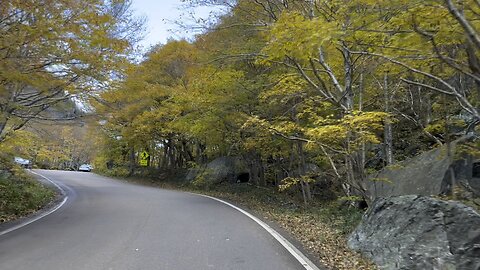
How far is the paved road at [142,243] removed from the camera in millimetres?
6512

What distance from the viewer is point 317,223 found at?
464 inches

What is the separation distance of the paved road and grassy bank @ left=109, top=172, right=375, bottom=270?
83 cm

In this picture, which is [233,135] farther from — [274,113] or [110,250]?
[110,250]

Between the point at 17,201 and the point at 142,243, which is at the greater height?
the point at 17,201

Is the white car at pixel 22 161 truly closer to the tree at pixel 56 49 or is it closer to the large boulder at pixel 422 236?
the tree at pixel 56 49

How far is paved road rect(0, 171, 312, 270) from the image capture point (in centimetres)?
651

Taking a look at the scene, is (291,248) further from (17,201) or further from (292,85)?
(17,201)

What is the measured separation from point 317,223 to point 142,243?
566cm

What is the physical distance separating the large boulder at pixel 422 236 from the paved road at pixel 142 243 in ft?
5.33

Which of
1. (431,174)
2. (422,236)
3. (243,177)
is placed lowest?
(422,236)

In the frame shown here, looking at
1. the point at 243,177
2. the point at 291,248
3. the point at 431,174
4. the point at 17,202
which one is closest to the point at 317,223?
the point at 431,174

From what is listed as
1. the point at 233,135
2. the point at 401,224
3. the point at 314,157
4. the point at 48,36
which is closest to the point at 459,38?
the point at 401,224

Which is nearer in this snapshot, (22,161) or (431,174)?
(431,174)

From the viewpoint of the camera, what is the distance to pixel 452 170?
27.6ft
